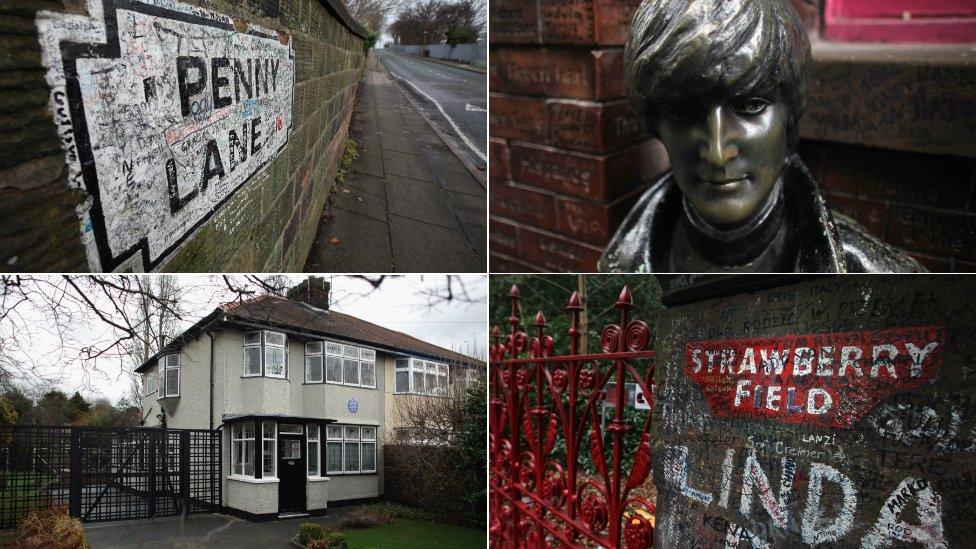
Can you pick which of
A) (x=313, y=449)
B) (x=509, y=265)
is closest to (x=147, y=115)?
(x=313, y=449)

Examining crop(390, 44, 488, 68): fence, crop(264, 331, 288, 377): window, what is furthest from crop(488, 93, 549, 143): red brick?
crop(264, 331, 288, 377): window

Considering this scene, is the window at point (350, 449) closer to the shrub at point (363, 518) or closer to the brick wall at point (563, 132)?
the shrub at point (363, 518)

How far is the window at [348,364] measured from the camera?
→ 191 cm

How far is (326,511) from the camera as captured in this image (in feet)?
6.29

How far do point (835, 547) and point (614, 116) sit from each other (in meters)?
1.44

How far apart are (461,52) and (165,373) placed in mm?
1295

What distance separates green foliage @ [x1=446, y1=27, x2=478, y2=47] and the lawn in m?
1.51

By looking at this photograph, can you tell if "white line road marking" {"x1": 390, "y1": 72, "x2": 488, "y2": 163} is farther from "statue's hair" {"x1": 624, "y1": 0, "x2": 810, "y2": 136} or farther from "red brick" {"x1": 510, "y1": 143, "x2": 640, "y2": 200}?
"statue's hair" {"x1": 624, "y1": 0, "x2": 810, "y2": 136}

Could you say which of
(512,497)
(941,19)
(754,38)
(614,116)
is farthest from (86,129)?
(941,19)

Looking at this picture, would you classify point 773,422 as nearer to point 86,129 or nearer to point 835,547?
point 835,547

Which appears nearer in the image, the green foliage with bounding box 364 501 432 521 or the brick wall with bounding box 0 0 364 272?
the brick wall with bounding box 0 0 364 272

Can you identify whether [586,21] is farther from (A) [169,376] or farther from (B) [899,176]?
(A) [169,376]

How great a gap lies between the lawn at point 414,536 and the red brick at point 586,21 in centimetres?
161

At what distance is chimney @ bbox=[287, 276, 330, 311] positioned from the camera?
192 cm
